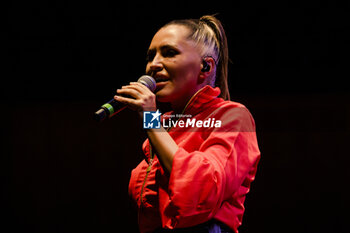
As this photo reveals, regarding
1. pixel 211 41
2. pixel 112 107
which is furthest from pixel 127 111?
pixel 112 107

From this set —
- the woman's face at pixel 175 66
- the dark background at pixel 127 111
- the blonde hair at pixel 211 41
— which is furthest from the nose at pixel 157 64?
the dark background at pixel 127 111

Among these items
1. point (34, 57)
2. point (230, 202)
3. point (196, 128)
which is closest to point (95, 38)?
point (34, 57)

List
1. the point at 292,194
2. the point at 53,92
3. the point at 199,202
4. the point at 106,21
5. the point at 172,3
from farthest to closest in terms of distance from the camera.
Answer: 1. the point at 53,92
2. the point at 292,194
3. the point at 106,21
4. the point at 172,3
5. the point at 199,202

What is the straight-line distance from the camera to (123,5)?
1664 millimetres

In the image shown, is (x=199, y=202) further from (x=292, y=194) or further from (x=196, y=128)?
(x=292, y=194)

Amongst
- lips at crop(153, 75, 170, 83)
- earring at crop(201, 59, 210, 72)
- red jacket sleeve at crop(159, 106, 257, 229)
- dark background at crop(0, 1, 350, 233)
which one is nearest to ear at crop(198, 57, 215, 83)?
earring at crop(201, 59, 210, 72)

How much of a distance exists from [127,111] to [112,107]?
4.25 ft

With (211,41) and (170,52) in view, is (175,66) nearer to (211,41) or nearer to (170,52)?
(170,52)

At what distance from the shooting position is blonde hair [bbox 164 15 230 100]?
98cm

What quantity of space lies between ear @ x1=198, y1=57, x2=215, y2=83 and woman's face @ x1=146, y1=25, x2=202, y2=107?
2 centimetres

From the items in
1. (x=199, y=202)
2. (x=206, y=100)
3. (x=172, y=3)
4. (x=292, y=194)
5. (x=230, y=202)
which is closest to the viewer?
(x=199, y=202)

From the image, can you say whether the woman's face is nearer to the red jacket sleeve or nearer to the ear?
the ear

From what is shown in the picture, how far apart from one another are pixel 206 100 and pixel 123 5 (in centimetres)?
101

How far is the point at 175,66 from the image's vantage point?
0.91m
